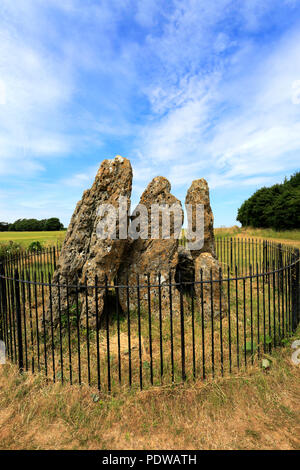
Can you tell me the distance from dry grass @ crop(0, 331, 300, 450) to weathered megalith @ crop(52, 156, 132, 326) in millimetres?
2057

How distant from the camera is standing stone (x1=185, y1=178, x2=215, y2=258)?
8.12 meters

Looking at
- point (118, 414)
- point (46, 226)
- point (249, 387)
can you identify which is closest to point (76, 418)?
point (118, 414)

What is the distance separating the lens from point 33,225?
180ft

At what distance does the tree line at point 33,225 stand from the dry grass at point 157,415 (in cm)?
4930

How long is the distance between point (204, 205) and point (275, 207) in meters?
25.2

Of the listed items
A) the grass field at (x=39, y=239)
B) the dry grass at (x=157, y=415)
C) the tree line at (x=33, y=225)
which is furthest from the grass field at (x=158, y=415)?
the tree line at (x=33, y=225)

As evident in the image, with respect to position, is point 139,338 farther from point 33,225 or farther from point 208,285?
point 33,225

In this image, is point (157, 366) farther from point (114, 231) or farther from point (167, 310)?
point (114, 231)

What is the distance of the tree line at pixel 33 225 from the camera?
5128 centimetres

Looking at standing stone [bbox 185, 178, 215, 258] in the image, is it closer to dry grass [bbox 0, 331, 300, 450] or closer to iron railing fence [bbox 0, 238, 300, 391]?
iron railing fence [bbox 0, 238, 300, 391]

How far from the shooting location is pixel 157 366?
4.38 m

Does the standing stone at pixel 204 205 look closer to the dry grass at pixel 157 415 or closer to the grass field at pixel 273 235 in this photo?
the dry grass at pixel 157 415
